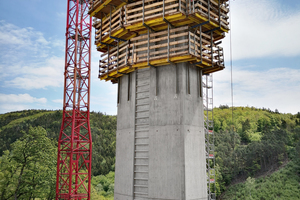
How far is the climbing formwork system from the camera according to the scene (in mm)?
16453

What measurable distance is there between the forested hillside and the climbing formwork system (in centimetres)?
1131

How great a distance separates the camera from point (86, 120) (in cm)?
3075

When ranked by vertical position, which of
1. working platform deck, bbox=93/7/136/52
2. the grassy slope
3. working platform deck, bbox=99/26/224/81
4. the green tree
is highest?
working platform deck, bbox=93/7/136/52

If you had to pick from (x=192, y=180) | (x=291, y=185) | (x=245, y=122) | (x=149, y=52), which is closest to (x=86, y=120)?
(x=149, y=52)

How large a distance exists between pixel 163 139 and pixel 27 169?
2596 cm

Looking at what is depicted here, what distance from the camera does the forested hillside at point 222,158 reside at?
34.3m

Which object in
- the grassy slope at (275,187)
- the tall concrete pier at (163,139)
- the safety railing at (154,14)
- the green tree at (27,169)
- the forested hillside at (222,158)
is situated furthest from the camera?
the grassy slope at (275,187)

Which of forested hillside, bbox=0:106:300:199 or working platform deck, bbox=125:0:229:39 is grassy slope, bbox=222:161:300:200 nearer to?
forested hillside, bbox=0:106:300:199

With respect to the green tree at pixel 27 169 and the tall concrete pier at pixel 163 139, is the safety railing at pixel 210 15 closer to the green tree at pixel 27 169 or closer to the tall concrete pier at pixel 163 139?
the tall concrete pier at pixel 163 139

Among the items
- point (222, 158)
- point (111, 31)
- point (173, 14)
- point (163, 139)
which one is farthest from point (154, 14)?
point (222, 158)

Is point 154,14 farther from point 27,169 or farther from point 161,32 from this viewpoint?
point 27,169

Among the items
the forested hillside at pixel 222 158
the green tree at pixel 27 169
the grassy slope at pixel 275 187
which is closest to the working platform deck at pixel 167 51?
the forested hillside at pixel 222 158

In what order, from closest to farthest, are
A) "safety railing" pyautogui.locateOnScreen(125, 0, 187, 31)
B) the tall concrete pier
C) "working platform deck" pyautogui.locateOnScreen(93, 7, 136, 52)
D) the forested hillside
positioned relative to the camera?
1. the tall concrete pier
2. "safety railing" pyautogui.locateOnScreen(125, 0, 187, 31)
3. "working platform deck" pyautogui.locateOnScreen(93, 7, 136, 52)
4. the forested hillside

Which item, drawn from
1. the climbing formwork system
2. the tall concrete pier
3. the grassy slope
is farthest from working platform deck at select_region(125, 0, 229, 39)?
the grassy slope
